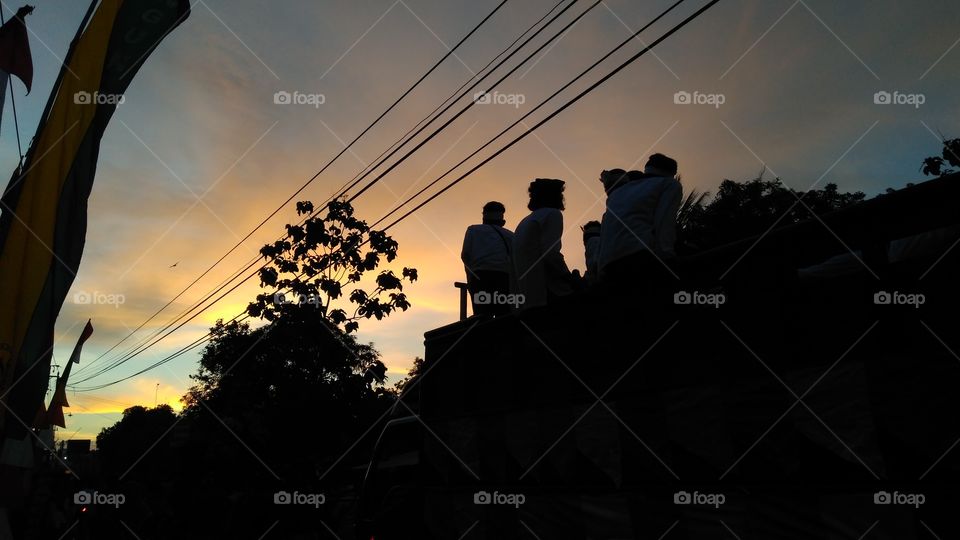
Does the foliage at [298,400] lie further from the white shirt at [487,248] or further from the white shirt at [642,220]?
the white shirt at [642,220]

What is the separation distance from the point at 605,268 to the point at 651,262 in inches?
16.4

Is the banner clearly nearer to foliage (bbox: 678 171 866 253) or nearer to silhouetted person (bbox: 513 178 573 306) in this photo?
silhouetted person (bbox: 513 178 573 306)

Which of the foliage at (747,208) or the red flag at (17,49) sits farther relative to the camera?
the foliage at (747,208)

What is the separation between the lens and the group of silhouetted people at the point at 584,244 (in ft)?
15.1

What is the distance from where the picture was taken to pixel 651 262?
176 inches

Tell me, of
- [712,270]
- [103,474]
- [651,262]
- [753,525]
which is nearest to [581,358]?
[651,262]

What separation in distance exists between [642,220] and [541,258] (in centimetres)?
138

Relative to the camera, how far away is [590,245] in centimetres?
700

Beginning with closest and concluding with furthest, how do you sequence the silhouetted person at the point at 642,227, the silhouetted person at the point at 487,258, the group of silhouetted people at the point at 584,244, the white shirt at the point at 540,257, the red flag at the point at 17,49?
the silhouetted person at the point at 642,227
the group of silhouetted people at the point at 584,244
the white shirt at the point at 540,257
the red flag at the point at 17,49
the silhouetted person at the point at 487,258

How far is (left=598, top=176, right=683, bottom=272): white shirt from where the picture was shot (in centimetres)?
462

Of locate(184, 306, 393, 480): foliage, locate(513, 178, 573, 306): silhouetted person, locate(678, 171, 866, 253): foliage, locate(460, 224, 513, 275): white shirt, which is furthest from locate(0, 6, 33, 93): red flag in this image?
locate(678, 171, 866, 253): foliage

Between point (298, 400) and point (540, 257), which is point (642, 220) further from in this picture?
point (298, 400)

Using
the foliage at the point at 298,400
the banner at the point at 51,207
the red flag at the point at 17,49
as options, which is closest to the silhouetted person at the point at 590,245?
the banner at the point at 51,207

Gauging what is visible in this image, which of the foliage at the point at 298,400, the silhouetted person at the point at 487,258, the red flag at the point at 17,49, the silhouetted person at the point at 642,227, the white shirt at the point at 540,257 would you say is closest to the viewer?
the silhouetted person at the point at 642,227
